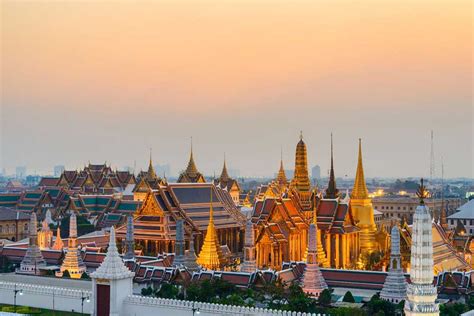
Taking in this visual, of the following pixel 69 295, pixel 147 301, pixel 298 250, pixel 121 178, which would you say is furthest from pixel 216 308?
pixel 121 178

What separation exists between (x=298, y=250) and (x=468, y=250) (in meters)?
10.8

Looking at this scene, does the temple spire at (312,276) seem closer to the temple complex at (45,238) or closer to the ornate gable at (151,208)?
the ornate gable at (151,208)

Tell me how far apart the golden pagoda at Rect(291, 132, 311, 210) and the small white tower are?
21822mm

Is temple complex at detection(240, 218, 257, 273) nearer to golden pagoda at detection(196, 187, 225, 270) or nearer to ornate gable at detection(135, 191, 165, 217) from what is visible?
golden pagoda at detection(196, 187, 225, 270)

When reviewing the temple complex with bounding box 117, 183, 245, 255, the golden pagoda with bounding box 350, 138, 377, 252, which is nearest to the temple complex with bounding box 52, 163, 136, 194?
the temple complex with bounding box 117, 183, 245, 255

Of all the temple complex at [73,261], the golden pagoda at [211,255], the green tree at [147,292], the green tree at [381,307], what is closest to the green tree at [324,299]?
the green tree at [381,307]

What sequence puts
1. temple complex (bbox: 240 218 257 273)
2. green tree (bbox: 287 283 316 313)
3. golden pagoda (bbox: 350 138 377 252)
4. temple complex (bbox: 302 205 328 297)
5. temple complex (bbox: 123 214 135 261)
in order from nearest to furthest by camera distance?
green tree (bbox: 287 283 316 313), temple complex (bbox: 302 205 328 297), temple complex (bbox: 240 218 257 273), temple complex (bbox: 123 214 135 261), golden pagoda (bbox: 350 138 377 252)

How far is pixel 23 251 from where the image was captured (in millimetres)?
48156

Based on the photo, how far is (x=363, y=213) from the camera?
52031 mm

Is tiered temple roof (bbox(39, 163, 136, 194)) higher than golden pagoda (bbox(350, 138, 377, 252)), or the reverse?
tiered temple roof (bbox(39, 163, 136, 194))

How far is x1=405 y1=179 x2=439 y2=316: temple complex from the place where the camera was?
21.4 m

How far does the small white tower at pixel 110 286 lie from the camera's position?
2919 centimetres

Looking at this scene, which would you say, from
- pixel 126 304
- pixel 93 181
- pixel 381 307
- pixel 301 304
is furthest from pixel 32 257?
pixel 93 181

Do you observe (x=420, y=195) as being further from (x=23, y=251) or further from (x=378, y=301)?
(x=23, y=251)
